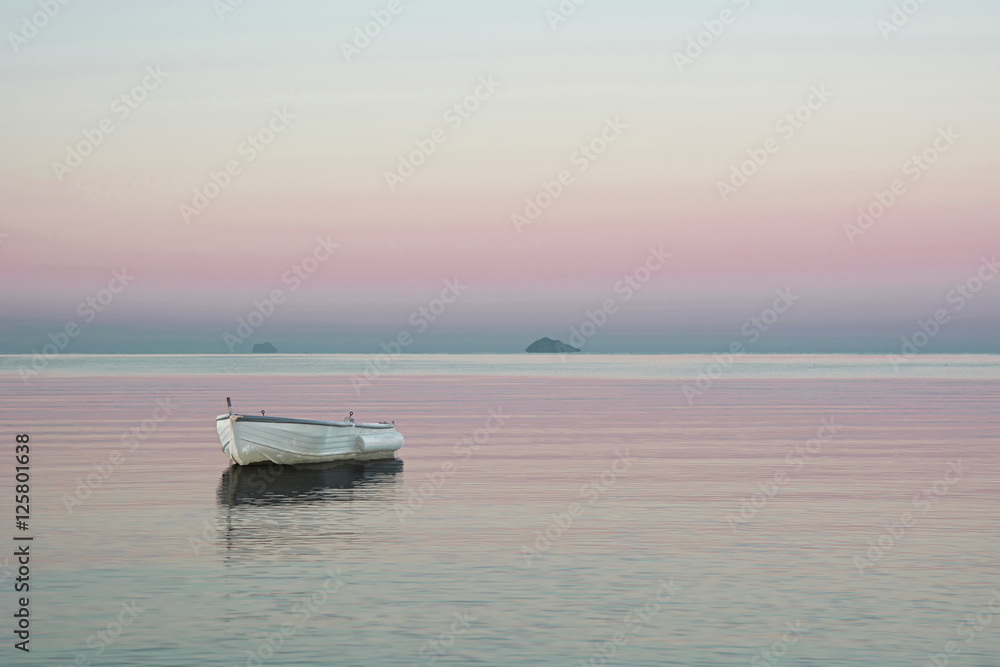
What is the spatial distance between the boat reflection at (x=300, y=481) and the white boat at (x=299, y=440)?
1.45ft

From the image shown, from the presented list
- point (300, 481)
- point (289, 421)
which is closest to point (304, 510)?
point (300, 481)

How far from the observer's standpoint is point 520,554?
1140 inches

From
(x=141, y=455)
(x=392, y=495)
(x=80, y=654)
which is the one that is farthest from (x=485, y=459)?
(x=80, y=654)

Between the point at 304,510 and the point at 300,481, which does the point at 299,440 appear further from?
the point at 304,510

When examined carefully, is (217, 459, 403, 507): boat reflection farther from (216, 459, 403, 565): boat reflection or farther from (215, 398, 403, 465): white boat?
(215, 398, 403, 465): white boat

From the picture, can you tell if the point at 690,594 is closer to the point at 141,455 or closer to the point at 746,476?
the point at 746,476

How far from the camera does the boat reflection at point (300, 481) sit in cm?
4078

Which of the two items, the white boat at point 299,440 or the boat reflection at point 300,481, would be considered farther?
the white boat at point 299,440

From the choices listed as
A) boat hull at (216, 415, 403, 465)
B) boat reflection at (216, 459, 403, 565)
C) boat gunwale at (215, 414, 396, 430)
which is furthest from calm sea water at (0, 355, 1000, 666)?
boat gunwale at (215, 414, 396, 430)

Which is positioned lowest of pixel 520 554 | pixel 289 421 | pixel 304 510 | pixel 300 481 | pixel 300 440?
pixel 520 554

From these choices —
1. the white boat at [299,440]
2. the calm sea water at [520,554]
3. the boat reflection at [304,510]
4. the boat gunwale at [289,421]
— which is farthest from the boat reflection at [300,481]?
the boat gunwale at [289,421]

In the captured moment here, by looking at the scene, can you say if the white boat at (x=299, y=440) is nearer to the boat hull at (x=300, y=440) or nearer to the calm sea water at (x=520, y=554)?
the boat hull at (x=300, y=440)

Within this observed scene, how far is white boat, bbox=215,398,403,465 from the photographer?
5019 centimetres

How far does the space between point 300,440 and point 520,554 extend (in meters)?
24.7
